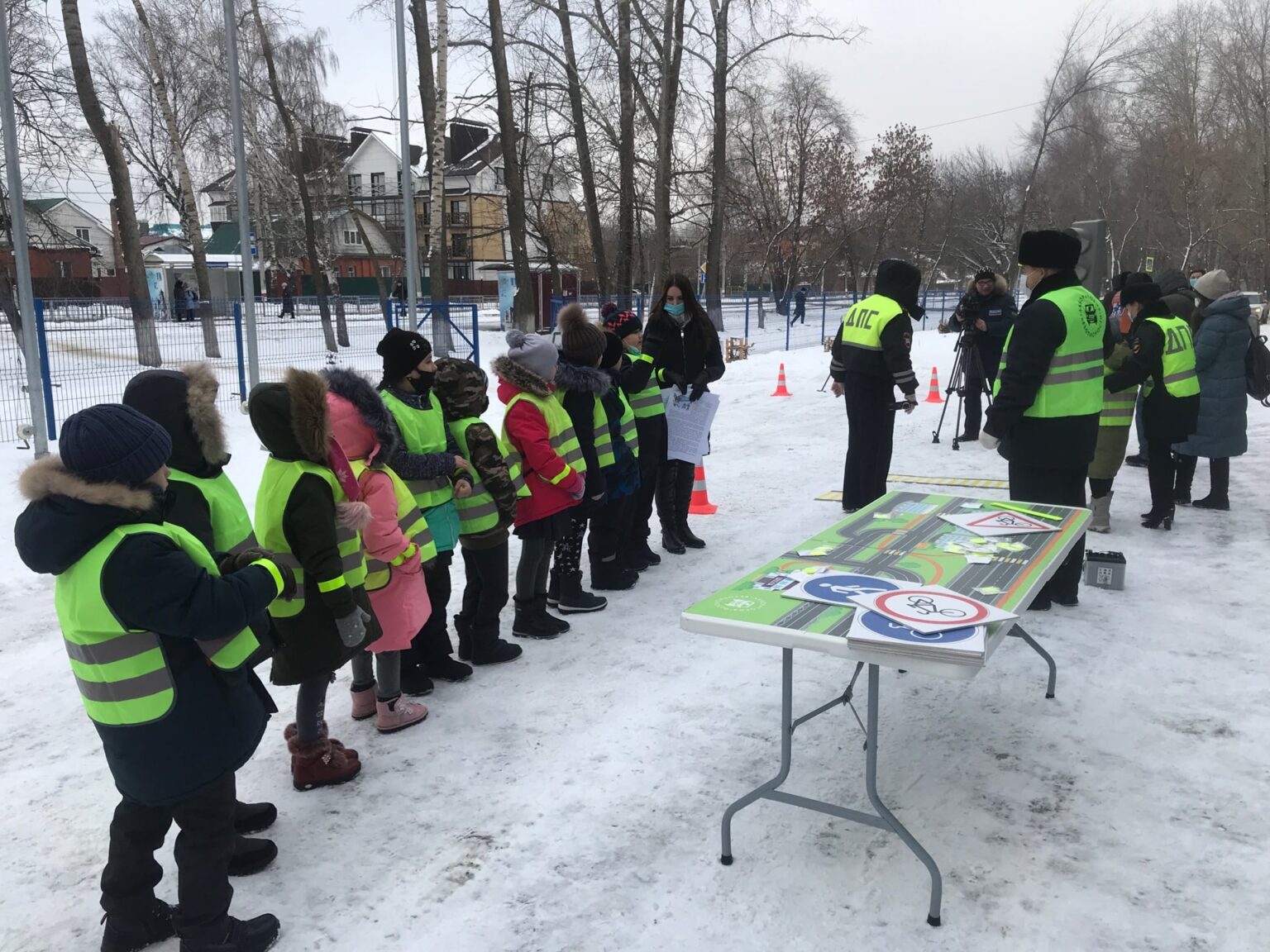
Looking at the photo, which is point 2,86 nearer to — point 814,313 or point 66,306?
point 66,306

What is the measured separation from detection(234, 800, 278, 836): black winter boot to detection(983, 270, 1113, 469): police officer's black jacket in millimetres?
3851

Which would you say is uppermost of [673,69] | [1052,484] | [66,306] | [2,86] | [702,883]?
[673,69]

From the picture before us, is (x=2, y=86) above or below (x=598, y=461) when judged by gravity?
above

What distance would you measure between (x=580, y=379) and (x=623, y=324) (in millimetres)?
908

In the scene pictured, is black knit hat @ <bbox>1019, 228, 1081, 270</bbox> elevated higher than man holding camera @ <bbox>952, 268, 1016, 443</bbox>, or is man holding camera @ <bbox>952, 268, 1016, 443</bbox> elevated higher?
black knit hat @ <bbox>1019, 228, 1081, 270</bbox>

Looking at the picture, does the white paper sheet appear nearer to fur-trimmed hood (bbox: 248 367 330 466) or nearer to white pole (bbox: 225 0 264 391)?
fur-trimmed hood (bbox: 248 367 330 466)

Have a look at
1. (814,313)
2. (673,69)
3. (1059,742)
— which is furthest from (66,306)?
(814,313)

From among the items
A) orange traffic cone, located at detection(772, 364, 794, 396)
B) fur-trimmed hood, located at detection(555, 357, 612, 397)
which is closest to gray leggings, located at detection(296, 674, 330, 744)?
fur-trimmed hood, located at detection(555, 357, 612, 397)

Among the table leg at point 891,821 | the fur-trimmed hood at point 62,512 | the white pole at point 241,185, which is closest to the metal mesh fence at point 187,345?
the white pole at point 241,185

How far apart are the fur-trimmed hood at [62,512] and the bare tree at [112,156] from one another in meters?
12.0

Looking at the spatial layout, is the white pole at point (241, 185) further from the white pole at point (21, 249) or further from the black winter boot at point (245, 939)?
the black winter boot at point (245, 939)

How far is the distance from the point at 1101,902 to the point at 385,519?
2724mm

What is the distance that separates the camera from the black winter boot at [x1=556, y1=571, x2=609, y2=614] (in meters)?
5.25

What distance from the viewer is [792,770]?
3.46 meters
